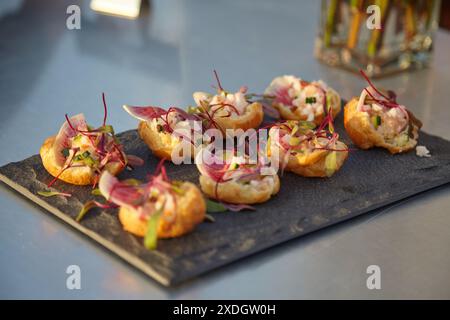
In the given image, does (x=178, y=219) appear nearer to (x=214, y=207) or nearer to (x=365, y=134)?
(x=214, y=207)

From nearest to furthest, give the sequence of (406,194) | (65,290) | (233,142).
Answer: (65,290) < (406,194) < (233,142)

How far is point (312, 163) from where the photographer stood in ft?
5.20

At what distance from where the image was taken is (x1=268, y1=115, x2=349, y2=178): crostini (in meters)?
1.58

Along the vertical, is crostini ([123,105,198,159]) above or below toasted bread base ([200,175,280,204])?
above

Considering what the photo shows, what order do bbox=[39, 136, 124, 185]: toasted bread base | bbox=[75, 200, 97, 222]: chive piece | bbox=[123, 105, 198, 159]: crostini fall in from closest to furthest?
1. bbox=[75, 200, 97, 222]: chive piece
2. bbox=[39, 136, 124, 185]: toasted bread base
3. bbox=[123, 105, 198, 159]: crostini

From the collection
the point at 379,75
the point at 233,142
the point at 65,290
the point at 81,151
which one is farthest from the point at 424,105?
the point at 65,290

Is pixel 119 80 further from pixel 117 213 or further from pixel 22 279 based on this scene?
pixel 22 279

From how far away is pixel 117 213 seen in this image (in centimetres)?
144

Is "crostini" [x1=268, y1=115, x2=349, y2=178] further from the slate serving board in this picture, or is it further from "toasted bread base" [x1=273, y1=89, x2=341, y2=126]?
"toasted bread base" [x1=273, y1=89, x2=341, y2=126]

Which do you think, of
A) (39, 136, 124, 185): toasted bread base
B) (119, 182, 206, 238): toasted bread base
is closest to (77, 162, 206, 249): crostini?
(119, 182, 206, 238): toasted bread base

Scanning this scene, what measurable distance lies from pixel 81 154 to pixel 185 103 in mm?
546

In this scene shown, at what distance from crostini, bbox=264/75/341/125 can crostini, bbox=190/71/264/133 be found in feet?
0.25

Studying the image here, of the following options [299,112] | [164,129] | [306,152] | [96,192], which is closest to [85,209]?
[96,192]

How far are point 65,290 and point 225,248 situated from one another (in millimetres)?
255
